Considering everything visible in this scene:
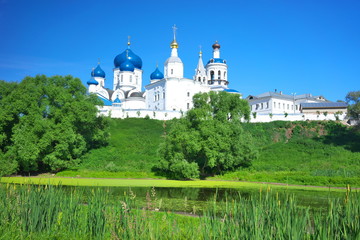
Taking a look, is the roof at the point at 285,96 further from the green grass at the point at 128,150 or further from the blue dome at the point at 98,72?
the blue dome at the point at 98,72

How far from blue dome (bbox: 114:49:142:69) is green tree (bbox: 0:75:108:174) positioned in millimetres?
39484

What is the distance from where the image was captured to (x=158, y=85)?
63.4 m

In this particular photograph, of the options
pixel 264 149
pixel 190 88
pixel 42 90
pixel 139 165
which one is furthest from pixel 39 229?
pixel 190 88

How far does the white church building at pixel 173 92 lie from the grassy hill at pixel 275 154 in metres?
5.50

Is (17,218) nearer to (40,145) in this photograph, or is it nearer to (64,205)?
(64,205)

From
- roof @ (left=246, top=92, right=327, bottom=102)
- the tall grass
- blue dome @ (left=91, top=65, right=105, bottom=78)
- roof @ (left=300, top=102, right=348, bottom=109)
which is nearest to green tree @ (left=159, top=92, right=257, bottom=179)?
the tall grass

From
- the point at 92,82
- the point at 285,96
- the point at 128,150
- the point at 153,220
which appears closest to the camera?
the point at 153,220

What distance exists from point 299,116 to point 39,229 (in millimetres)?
48720

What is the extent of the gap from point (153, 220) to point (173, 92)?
176ft

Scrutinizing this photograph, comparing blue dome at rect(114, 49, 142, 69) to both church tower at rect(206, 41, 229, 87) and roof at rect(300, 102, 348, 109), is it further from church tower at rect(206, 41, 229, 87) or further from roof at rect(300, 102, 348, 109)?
roof at rect(300, 102, 348, 109)

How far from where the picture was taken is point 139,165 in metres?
30.4

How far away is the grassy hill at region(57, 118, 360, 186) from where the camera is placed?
26.0 meters

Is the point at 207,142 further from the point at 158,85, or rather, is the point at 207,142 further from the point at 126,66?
the point at 126,66

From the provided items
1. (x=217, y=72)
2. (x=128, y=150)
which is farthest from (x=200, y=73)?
(x=128, y=150)
